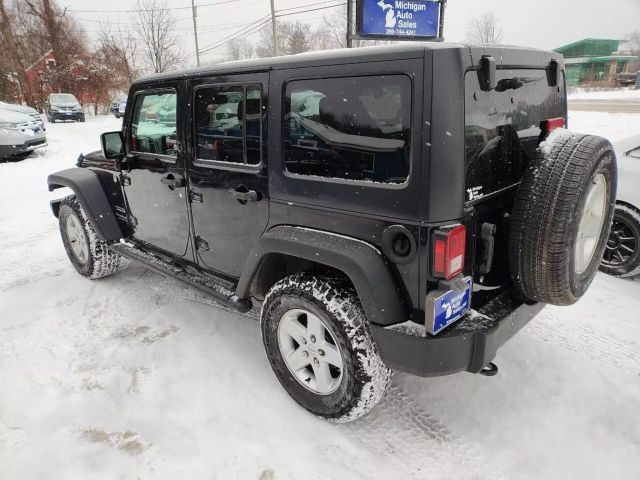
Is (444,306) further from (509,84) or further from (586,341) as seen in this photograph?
(586,341)

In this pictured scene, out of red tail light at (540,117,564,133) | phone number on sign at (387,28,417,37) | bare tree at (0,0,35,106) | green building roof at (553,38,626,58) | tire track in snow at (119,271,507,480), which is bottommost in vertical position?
tire track in snow at (119,271,507,480)

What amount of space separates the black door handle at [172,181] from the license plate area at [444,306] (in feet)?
6.20

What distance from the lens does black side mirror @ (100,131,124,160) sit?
3.50 meters

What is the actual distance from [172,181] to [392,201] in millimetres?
1769

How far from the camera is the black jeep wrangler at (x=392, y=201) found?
1.87 m

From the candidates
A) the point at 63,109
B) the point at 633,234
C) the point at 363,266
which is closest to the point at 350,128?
the point at 363,266

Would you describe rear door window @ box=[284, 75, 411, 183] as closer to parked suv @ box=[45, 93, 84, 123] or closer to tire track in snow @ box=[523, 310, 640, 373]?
tire track in snow @ box=[523, 310, 640, 373]

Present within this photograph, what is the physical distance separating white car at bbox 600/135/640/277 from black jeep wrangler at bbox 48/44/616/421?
74.1 inches

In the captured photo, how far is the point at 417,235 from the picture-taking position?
190 cm

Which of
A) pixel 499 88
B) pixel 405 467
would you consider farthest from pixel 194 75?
pixel 405 467

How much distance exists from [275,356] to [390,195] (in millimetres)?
1226

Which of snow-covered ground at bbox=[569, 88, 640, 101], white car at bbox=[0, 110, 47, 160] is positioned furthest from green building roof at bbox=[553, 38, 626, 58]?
white car at bbox=[0, 110, 47, 160]

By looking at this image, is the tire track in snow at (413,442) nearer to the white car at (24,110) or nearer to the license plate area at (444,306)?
the license plate area at (444,306)

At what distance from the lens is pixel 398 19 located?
9.34 meters
